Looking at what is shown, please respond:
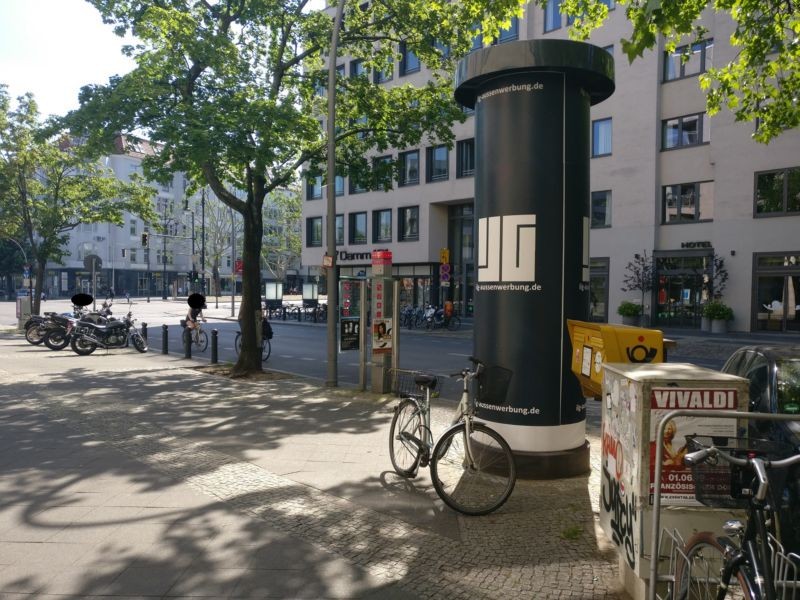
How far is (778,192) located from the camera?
77.9 ft

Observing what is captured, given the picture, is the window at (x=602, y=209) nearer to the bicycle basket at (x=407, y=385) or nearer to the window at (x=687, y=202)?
the window at (x=687, y=202)

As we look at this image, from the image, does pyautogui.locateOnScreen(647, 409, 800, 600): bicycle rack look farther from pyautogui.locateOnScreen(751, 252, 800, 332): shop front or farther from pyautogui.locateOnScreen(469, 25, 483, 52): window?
pyautogui.locateOnScreen(751, 252, 800, 332): shop front

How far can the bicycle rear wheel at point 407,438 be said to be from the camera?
18.9 feet

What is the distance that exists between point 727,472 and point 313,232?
137 ft

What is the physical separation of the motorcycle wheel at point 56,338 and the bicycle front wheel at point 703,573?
18891 millimetres

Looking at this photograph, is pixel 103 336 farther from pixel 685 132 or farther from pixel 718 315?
pixel 685 132

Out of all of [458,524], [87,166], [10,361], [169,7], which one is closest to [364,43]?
[169,7]

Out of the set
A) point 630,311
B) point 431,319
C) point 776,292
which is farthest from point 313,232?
point 776,292

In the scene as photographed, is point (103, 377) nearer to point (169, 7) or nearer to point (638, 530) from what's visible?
point (169, 7)

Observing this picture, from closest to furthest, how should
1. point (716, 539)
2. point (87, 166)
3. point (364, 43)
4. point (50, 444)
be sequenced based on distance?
point (716, 539) < point (50, 444) < point (364, 43) < point (87, 166)

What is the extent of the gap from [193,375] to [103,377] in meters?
1.71

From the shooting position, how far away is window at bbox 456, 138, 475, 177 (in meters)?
33.0

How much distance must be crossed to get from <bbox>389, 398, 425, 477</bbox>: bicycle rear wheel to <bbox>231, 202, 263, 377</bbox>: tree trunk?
7456 millimetres

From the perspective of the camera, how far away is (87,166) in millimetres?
25484
